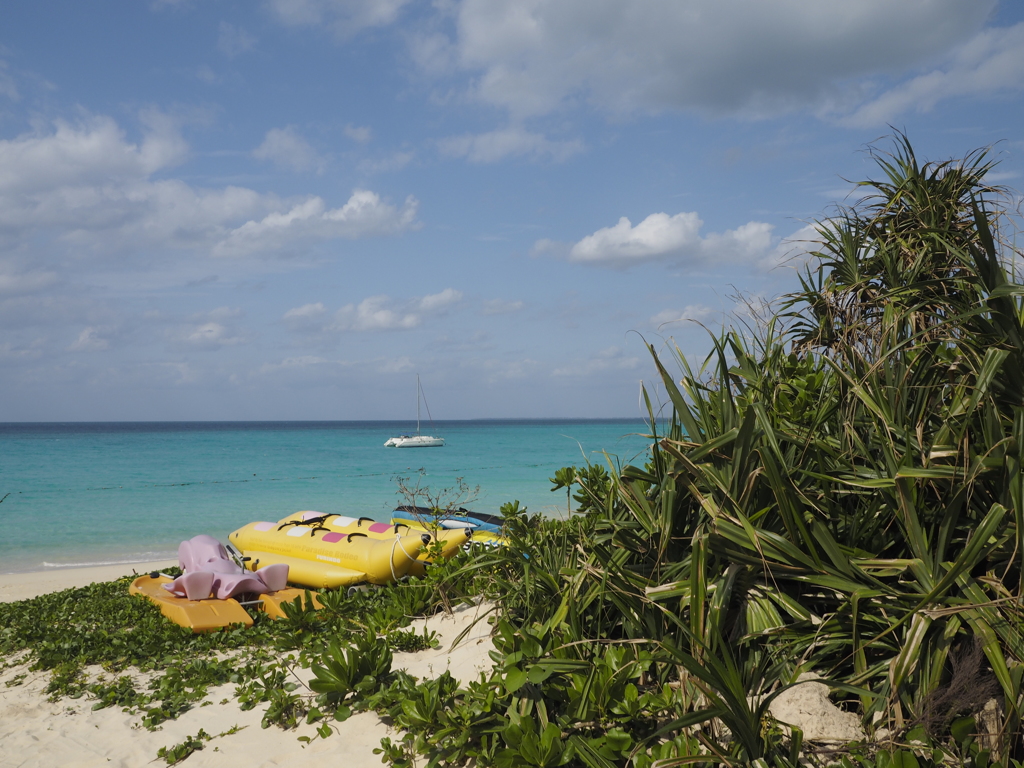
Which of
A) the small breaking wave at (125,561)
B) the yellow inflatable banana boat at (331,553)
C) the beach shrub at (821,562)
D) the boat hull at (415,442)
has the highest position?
the beach shrub at (821,562)

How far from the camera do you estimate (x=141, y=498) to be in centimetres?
2106

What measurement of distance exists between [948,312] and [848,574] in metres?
1.24

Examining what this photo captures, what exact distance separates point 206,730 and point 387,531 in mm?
4690

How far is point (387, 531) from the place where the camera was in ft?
26.8

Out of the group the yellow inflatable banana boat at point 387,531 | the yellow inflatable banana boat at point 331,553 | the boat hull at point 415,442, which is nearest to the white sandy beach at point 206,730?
the yellow inflatable banana boat at point 387,531

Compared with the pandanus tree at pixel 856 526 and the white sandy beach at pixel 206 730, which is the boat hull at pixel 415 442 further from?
the pandanus tree at pixel 856 526

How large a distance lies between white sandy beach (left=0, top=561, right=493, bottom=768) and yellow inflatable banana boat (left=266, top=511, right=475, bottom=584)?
7.88ft

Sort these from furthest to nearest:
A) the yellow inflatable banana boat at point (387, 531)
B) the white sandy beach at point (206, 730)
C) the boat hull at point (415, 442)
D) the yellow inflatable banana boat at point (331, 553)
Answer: the boat hull at point (415, 442) → the yellow inflatable banana boat at point (331, 553) → the yellow inflatable banana boat at point (387, 531) → the white sandy beach at point (206, 730)

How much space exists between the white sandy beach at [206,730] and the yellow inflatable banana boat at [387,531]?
2.40m

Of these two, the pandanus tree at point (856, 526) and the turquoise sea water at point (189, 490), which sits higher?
the pandanus tree at point (856, 526)

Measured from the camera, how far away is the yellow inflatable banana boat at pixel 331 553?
7.11 m

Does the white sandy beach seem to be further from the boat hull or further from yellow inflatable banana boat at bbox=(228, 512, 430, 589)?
the boat hull

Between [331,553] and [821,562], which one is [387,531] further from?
[821,562]

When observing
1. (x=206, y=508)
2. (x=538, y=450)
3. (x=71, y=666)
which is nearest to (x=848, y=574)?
(x=71, y=666)
